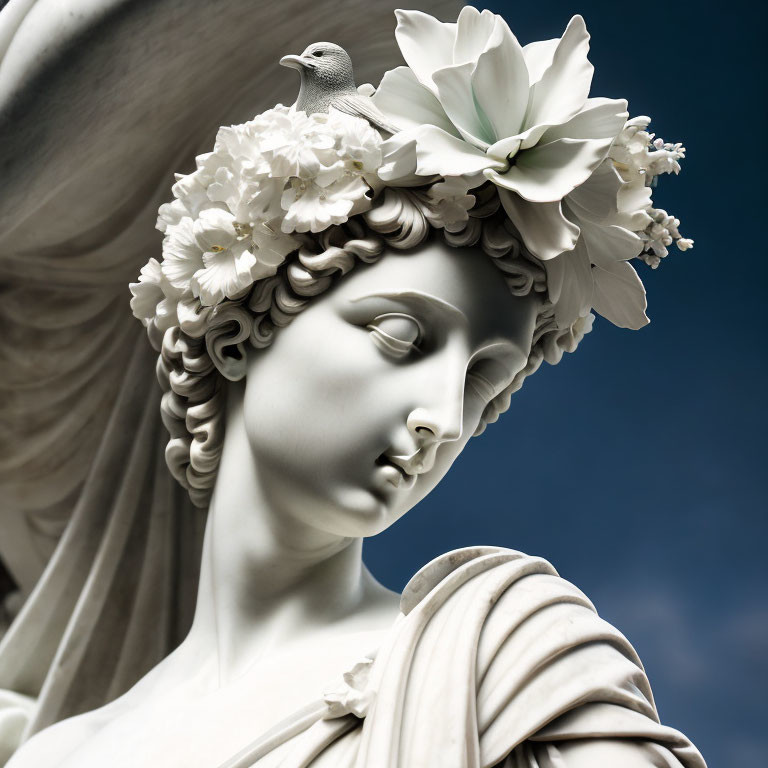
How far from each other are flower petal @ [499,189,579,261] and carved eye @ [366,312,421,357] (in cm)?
21

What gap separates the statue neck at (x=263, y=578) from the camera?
6.66 ft

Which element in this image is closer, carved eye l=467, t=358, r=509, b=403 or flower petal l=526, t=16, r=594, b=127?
flower petal l=526, t=16, r=594, b=127

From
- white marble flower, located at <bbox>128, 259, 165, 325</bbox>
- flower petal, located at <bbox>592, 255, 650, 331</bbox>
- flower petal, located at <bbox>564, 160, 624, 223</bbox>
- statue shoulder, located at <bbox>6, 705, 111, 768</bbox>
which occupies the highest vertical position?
white marble flower, located at <bbox>128, 259, 165, 325</bbox>

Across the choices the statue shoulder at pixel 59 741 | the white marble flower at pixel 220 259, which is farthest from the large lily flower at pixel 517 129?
the statue shoulder at pixel 59 741

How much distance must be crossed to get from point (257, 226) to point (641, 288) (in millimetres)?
604

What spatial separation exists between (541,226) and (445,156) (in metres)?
0.17

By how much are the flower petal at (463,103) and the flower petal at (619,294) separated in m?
0.28

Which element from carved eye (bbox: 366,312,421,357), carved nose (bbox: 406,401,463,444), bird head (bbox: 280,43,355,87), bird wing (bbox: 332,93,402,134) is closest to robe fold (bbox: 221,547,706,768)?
carved nose (bbox: 406,401,463,444)

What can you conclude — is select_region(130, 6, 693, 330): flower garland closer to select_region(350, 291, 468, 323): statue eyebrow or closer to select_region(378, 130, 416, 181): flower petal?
select_region(378, 130, 416, 181): flower petal

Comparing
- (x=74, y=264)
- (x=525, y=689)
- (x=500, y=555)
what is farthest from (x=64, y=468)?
(x=525, y=689)

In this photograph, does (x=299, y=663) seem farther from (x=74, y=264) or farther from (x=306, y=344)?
(x=74, y=264)

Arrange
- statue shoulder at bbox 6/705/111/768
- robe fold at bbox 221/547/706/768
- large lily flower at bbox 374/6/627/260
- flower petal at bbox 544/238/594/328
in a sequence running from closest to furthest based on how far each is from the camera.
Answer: robe fold at bbox 221/547/706/768, large lily flower at bbox 374/6/627/260, flower petal at bbox 544/238/594/328, statue shoulder at bbox 6/705/111/768

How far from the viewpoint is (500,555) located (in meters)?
1.81

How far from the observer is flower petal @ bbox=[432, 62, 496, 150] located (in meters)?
1.90
